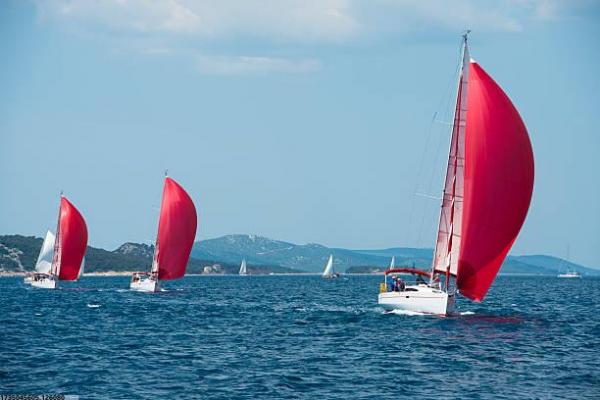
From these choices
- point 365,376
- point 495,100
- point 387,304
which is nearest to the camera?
point 365,376

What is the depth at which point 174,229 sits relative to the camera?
91938 mm

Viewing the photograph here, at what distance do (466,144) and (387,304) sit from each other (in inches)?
448

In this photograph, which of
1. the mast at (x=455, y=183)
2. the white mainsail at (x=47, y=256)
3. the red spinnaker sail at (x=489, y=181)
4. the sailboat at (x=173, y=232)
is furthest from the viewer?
the white mainsail at (x=47, y=256)

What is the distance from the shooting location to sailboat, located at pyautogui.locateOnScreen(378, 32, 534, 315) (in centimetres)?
4841

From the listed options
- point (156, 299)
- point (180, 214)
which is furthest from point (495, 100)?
point (180, 214)

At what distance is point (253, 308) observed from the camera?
67.2 meters

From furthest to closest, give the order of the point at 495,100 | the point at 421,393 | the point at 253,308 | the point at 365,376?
the point at 253,308 → the point at 495,100 → the point at 365,376 → the point at 421,393

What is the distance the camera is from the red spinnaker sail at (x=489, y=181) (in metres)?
48.3

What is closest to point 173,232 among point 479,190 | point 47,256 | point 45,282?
point 45,282

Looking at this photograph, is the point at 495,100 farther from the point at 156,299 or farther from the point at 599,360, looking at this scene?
the point at 156,299

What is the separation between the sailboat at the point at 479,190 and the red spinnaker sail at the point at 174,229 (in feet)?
141

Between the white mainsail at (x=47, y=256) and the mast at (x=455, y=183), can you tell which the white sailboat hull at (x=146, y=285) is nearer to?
the white mainsail at (x=47, y=256)

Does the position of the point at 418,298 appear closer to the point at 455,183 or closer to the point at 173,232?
the point at 455,183

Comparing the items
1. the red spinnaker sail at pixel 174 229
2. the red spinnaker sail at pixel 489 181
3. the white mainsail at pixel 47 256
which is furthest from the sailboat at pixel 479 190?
the white mainsail at pixel 47 256
